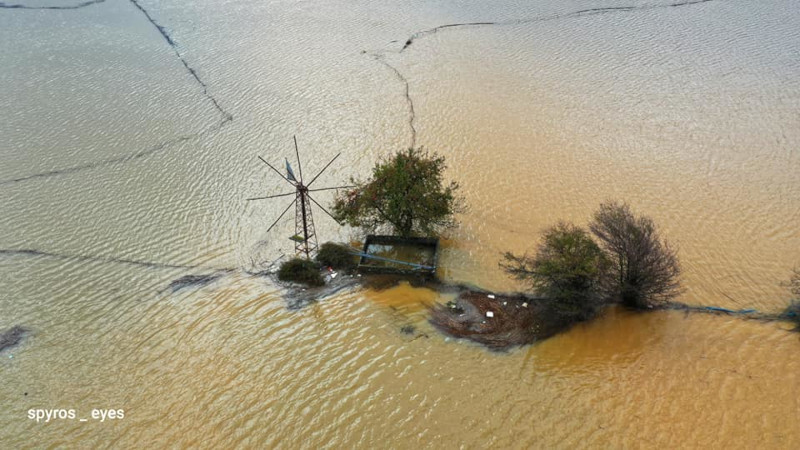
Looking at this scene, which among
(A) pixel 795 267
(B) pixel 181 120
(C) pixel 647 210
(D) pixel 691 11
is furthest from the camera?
(D) pixel 691 11

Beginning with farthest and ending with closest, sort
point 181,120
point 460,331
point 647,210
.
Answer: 1. point 181,120
2. point 647,210
3. point 460,331

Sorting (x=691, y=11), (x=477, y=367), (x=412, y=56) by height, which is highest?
(x=691, y=11)

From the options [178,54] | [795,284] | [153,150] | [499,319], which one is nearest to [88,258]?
[153,150]

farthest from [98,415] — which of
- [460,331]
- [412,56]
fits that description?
[412,56]

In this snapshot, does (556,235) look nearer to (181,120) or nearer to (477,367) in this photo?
(477,367)

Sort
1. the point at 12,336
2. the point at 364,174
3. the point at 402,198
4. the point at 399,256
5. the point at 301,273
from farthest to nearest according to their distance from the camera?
the point at 364,174 → the point at 399,256 → the point at 402,198 → the point at 301,273 → the point at 12,336

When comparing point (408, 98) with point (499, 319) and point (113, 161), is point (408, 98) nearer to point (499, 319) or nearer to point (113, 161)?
point (113, 161)
